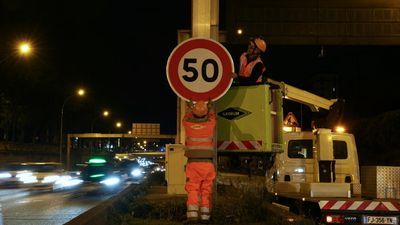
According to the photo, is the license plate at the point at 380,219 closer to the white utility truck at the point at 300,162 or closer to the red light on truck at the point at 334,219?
the white utility truck at the point at 300,162

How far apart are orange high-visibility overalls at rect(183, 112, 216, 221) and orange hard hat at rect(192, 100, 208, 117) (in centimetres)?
6

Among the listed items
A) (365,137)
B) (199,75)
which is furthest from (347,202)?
(365,137)

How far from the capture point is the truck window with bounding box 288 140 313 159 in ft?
38.6

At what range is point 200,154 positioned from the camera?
6.96 meters

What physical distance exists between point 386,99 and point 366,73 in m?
2.43

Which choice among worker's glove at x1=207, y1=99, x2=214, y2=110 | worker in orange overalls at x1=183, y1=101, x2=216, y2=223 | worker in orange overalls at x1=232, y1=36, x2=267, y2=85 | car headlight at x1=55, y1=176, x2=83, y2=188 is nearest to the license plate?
worker in orange overalls at x1=232, y1=36, x2=267, y2=85

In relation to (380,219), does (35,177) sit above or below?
below

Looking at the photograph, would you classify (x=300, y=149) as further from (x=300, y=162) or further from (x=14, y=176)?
(x=14, y=176)

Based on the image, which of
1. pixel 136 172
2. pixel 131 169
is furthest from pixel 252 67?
pixel 136 172

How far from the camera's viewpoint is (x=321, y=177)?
1131cm

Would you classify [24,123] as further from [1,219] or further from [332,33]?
[1,219]

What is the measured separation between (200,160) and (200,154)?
0.08 metres

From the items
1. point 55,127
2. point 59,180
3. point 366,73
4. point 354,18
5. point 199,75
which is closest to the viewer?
point 199,75

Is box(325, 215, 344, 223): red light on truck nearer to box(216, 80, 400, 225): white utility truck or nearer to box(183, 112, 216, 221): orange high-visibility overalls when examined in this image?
box(216, 80, 400, 225): white utility truck
